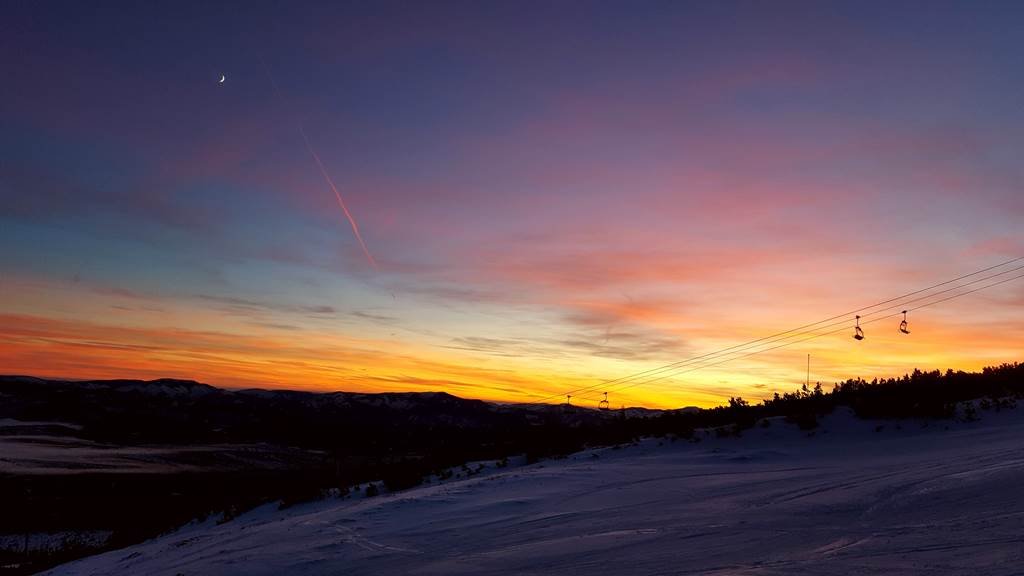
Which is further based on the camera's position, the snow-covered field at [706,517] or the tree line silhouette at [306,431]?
the tree line silhouette at [306,431]

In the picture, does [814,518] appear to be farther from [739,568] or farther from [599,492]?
[599,492]

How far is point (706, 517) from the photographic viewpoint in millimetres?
8625

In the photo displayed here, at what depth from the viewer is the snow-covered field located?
6.32 metres

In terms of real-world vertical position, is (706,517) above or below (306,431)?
above

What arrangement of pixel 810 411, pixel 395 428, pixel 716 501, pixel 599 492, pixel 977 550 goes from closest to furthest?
pixel 977 550
pixel 716 501
pixel 599 492
pixel 810 411
pixel 395 428

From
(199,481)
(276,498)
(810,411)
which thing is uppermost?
(810,411)

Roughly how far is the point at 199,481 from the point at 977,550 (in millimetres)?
58491

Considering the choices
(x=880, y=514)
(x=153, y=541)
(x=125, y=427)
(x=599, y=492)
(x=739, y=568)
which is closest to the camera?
(x=739, y=568)

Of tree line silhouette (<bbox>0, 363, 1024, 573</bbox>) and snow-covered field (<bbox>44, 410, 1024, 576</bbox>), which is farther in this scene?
tree line silhouette (<bbox>0, 363, 1024, 573</bbox>)

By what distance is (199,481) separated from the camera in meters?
54.2

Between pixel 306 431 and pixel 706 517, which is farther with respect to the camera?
pixel 306 431

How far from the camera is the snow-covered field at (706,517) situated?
6.32 metres

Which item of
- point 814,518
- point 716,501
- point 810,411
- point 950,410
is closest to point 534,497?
point 716,501

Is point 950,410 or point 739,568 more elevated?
point 950,410
